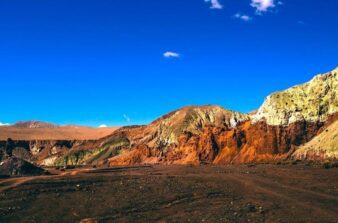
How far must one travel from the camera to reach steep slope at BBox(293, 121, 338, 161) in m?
64.9

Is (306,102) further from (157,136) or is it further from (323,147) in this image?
(157,136)

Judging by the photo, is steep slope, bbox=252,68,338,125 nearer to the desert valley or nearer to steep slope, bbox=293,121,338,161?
the desert valley

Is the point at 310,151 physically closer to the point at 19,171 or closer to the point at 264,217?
the point at 19,171

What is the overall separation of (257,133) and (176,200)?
54770mm

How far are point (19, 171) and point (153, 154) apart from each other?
52.2 m

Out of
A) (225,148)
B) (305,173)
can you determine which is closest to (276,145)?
(225,148)

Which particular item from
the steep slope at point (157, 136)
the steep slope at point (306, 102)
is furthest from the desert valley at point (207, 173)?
the steep slope at point (157, 136)

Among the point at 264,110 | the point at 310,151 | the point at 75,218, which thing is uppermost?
the point at 264,110

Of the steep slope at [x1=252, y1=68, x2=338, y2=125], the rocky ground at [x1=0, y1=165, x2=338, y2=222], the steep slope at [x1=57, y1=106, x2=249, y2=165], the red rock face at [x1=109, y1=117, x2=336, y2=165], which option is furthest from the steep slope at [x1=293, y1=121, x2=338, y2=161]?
the steep slope at [x1=57, y1=106, x2=249, y2=165]

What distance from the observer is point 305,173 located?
163 feet

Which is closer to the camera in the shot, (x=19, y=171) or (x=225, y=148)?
(x=19, y=171)

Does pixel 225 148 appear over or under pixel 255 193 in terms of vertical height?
over

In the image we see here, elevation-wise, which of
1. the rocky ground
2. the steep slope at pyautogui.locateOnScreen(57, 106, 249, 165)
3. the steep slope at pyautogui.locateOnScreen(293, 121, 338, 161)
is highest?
the steep slope at pyautogui.locateOnScreen(57, 106, 249, 165)

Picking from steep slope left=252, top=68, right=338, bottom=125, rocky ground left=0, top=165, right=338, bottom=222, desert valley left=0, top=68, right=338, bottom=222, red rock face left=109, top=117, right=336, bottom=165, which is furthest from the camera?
red rock face left=109, top=117, right=336, bottom=165
